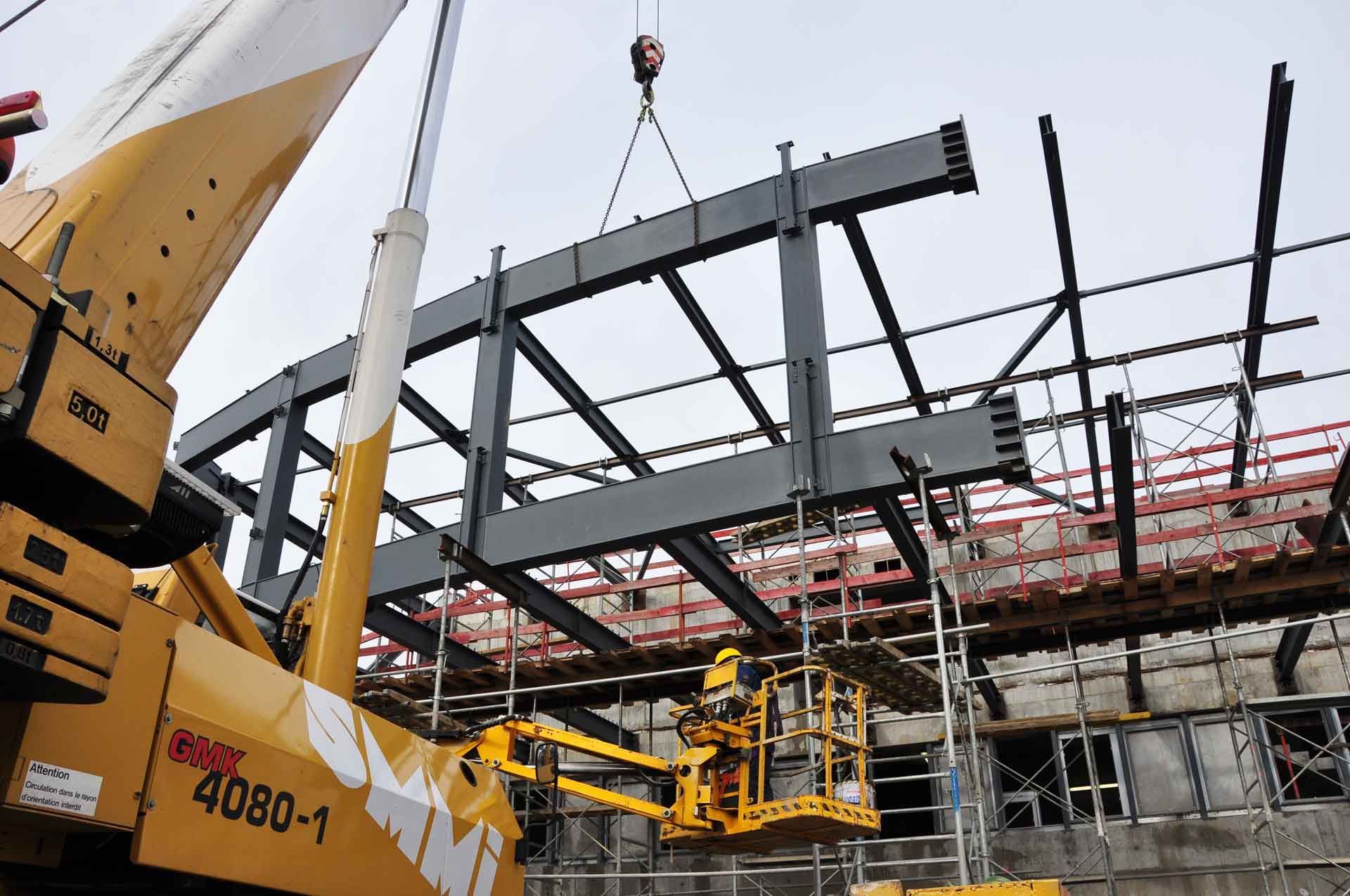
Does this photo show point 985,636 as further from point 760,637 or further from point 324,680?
point 324,680

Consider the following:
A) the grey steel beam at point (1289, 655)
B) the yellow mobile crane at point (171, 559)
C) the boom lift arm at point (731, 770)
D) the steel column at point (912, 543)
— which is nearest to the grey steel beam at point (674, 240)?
the steel column at point (912, 543)

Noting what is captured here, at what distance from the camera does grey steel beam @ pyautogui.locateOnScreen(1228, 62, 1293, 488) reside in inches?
498

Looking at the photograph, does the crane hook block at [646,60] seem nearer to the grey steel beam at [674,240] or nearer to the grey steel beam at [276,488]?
the grey steel beam at [674,240]

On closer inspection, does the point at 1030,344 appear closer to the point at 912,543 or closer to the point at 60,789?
the point at 912,543

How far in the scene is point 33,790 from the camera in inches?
138

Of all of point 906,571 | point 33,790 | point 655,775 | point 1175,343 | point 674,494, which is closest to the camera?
point 33,790

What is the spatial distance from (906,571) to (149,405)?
16.0 metres

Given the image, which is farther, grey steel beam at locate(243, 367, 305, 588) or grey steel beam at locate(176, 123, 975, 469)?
grey steel beam at locate(243, 367, 305, 588)

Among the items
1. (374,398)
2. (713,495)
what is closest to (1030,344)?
(713,495)

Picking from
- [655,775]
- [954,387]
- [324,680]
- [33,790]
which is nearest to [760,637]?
[655,775]

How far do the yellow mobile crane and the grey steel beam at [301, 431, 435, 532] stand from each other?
43.1 feet

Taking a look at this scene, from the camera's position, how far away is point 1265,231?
47.6ft

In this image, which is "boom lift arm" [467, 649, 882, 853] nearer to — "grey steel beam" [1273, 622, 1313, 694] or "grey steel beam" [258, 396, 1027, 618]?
"grey steel beam" [258, 396, 1027, 618]

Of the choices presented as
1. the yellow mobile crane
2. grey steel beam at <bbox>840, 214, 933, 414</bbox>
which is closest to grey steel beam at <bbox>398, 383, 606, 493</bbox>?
grey steel beam at <bbox>840, 214, 933, 414</bbox>
